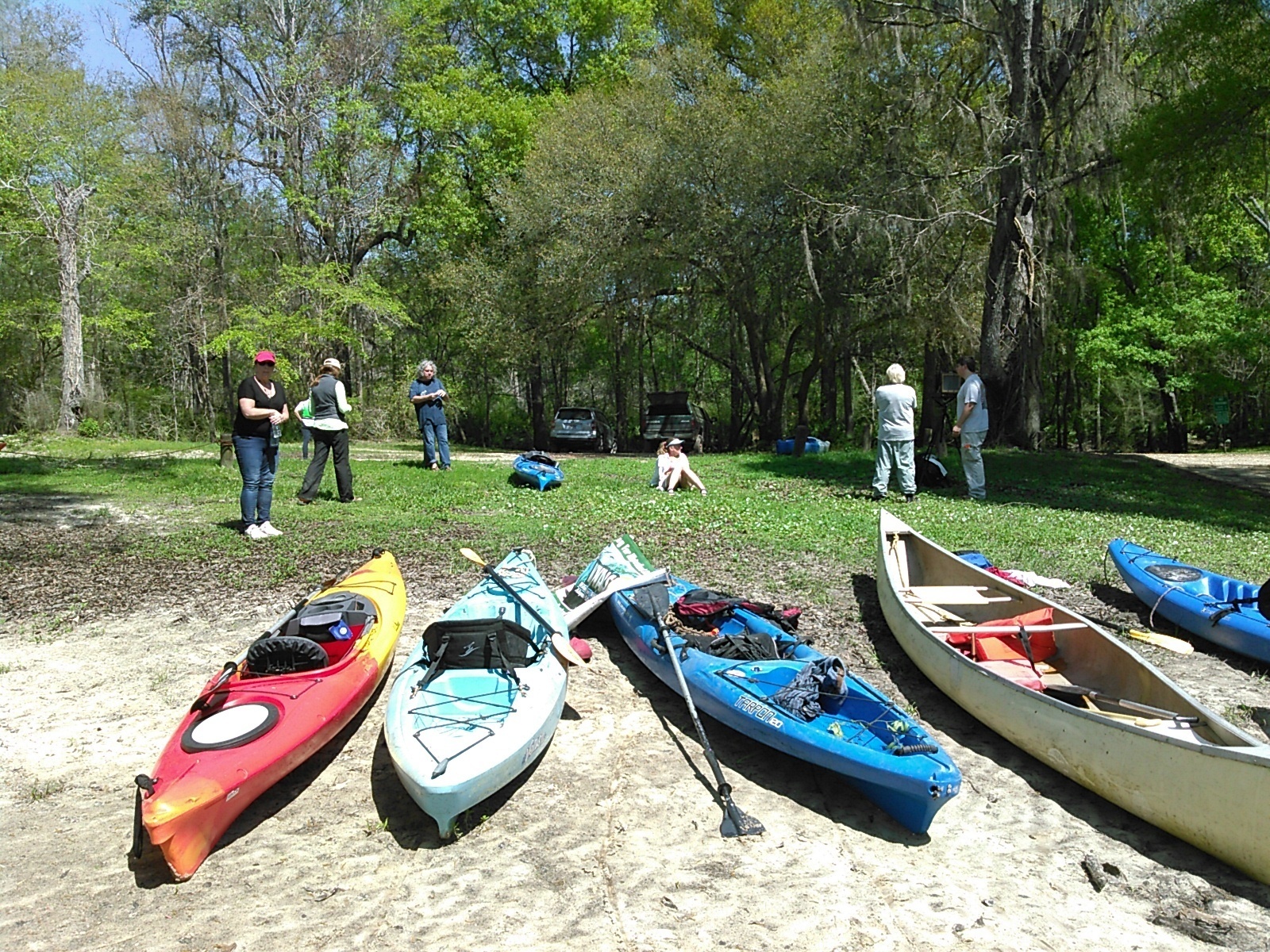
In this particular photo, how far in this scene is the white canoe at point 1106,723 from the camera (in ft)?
13.0

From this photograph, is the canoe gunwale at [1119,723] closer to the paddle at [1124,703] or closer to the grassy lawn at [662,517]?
the paddle at [1124,703]

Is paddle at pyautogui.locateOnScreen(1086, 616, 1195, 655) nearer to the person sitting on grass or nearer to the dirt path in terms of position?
the person sitting on grass

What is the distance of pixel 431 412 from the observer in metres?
15.0

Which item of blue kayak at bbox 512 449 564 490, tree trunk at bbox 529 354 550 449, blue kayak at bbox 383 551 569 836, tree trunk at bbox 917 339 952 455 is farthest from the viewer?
tree trunk at bbox 529 354 550 449

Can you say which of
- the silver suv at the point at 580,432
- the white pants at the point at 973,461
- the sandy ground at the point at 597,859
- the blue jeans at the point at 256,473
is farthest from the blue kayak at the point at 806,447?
the sandy ground at the point at 597,859

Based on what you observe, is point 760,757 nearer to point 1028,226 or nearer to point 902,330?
point 1028,226

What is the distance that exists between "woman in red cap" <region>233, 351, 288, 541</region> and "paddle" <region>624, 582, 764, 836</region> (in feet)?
15.4

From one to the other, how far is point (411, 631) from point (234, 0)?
28.4 m

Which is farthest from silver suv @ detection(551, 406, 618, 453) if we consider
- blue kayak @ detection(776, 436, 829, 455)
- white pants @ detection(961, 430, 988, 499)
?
white pants @ detection(961, 430, 988, 499)

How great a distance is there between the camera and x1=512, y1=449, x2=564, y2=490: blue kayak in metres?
13.8

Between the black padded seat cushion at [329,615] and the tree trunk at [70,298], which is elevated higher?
the tree trunk at [70,298]

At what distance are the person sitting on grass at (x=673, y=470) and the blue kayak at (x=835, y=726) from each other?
295 inches

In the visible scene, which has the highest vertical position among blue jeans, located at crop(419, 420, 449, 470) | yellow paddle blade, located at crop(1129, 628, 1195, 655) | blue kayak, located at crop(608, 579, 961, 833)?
blue jeans, located at crop(419, 420, 449, 470)

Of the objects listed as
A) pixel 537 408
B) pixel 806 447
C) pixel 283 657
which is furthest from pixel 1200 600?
pixel 537 408
